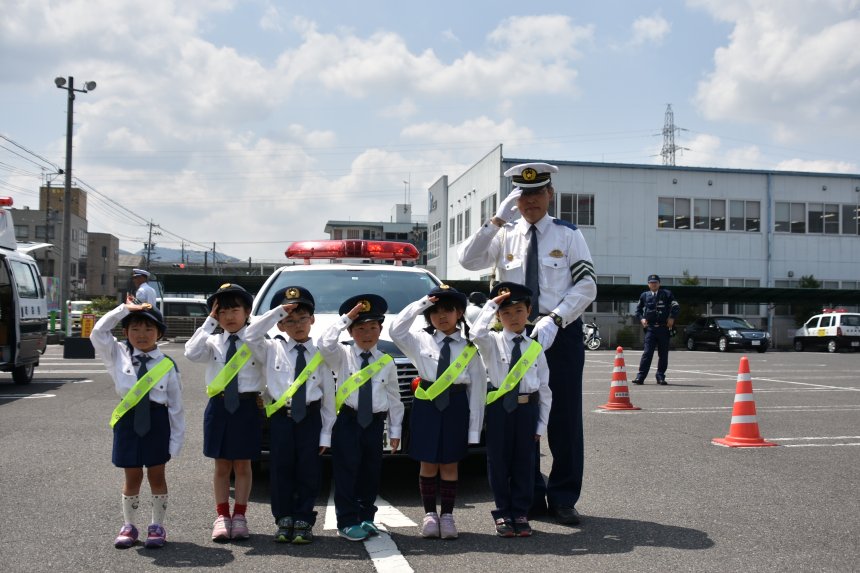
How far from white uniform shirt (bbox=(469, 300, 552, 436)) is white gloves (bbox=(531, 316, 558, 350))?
0.18 feet

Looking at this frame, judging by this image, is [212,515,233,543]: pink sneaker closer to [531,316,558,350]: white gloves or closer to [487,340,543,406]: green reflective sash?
[487,340,543,406]: green reflective sash

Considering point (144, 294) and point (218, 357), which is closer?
point (218, 357)

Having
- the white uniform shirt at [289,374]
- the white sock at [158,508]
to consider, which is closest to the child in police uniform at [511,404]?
the white uniform shirt at [289,374]

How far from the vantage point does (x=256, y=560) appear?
4.22 metres

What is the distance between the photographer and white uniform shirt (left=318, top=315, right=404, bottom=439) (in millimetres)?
4621

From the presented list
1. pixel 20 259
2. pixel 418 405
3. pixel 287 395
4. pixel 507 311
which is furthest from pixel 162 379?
pixel 20 259

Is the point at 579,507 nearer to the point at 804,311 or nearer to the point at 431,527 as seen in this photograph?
the point at 431,527

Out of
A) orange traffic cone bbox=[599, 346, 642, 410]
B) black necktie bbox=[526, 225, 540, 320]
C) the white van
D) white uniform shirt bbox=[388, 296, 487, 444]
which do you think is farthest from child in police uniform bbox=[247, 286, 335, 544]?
the white van

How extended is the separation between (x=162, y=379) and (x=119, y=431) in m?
0.35

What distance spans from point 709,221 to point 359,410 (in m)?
35.2

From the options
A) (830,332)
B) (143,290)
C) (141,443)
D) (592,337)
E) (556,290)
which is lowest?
(592,337)

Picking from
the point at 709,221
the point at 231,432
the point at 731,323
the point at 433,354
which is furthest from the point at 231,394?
the point at 709,221

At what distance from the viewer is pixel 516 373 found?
471 cm

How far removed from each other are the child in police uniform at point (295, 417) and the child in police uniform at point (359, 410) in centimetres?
9
